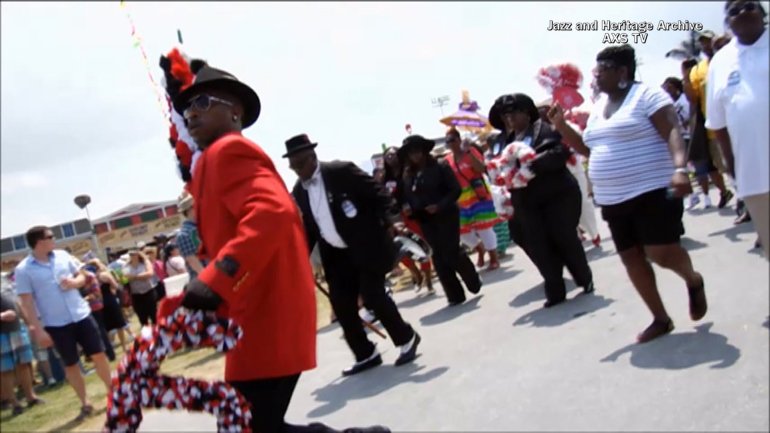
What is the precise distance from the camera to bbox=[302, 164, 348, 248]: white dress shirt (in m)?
5.34

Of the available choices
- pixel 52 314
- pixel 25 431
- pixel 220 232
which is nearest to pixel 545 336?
pixel 220 232

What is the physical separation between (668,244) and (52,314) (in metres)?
5.97

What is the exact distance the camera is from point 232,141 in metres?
2.22

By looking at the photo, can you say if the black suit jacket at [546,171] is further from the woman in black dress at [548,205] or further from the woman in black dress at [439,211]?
the woman in black dress at [439,211]

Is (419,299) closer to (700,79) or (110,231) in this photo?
(700,79)

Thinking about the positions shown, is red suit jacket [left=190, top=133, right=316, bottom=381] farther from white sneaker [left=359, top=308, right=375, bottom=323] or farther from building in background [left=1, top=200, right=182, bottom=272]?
building in background [left=1, top=200, right=182, bottom=272]

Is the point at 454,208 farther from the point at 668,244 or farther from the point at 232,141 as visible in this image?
the point at 232,141

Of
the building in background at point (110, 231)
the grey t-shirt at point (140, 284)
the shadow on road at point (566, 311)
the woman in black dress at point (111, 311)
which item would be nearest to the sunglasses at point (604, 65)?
the shadow on road at point (566, 311)

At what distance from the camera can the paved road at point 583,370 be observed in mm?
3795

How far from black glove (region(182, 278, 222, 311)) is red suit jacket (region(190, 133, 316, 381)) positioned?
0.16ft

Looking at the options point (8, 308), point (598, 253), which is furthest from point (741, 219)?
point (8, 308)

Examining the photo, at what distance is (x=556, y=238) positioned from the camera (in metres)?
6.40

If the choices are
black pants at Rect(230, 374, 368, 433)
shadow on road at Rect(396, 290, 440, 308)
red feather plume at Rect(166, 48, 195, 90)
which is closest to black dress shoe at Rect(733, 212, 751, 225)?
shadow on road at Rect(396, 290, 440, 308)

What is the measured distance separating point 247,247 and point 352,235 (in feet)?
11.1
